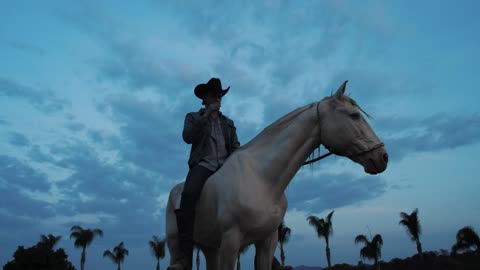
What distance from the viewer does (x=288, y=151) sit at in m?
3.89

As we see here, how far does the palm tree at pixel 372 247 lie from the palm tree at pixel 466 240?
6.61m

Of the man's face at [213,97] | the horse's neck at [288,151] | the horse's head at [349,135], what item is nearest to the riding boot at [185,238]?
the horse's neck at [288,151]

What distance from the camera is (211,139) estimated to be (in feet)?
14.4

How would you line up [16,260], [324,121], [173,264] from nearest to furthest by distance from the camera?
1. [324,121]
2. [173,264]
3. [16,260]

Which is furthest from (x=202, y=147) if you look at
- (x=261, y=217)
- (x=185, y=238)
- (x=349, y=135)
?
(x=349, y=135)

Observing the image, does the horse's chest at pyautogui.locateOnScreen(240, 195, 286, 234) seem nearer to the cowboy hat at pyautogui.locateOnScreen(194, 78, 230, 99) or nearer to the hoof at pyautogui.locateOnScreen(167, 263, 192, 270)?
the hoof at pyautogui.locateOnScreen(167, 263, 192, 270)

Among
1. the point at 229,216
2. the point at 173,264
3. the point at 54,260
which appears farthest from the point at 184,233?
the point at 54,260

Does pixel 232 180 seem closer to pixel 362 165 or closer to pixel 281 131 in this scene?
pixel 281 131

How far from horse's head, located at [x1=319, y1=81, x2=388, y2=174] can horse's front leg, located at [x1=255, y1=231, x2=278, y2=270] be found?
46.2 inches

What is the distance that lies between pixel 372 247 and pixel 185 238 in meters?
32.8

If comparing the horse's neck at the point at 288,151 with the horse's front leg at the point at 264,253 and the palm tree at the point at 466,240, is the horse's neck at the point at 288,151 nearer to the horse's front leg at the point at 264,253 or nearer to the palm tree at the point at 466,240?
the horse's front leg at the point at 264,253

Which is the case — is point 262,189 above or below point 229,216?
above

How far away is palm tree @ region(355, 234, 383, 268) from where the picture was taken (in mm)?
32703

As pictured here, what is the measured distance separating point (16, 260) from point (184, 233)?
137 feet
